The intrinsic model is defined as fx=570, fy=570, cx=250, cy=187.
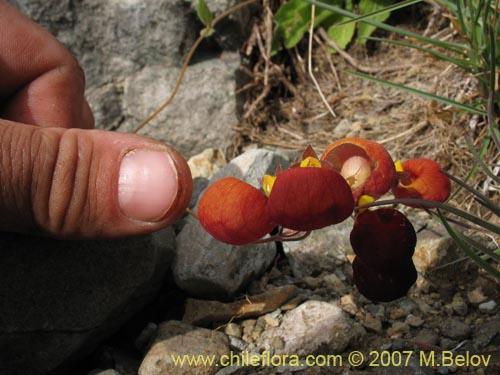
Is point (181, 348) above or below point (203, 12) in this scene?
below

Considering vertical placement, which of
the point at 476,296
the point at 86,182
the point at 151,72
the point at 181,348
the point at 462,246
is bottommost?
the point at 476,296

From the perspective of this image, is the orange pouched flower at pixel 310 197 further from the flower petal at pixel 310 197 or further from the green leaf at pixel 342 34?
the green leaf at pixel 342 34

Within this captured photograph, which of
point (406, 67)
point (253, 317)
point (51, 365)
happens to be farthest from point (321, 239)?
point (406, 67)

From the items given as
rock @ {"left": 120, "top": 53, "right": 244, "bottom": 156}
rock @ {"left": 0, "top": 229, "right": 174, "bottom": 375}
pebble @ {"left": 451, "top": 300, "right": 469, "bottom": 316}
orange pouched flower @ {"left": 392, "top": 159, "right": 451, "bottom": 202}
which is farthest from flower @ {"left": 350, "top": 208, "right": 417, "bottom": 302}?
rock @ {"left": 120, "top": 53, "right": 244, "bottom": 156}

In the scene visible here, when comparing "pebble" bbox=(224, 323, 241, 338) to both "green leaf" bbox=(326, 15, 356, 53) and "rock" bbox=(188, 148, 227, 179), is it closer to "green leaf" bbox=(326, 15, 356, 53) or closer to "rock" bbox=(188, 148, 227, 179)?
"rock" bbox=(188, 148, 227, 179)

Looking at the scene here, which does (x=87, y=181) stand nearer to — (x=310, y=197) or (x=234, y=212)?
(x=234, y=212)

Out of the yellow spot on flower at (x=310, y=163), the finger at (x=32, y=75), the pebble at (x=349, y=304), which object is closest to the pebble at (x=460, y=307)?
the pebble at (x=349, y=304)

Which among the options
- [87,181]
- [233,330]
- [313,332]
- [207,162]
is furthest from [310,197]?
[207,162]
